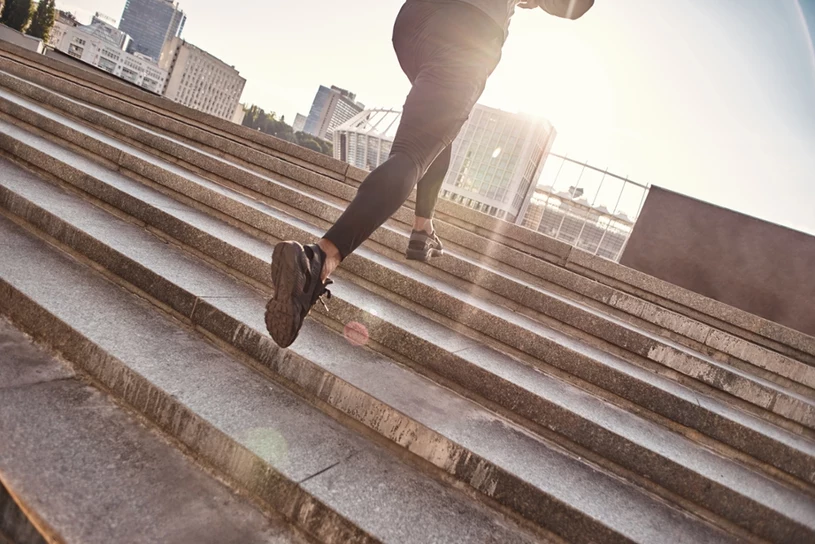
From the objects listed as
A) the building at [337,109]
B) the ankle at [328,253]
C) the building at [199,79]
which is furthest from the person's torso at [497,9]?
the building at [337,109]

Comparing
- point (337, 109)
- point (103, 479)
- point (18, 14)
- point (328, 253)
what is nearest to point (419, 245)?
point (328, 253)

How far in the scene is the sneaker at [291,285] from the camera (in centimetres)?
139

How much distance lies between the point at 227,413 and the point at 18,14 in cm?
5236

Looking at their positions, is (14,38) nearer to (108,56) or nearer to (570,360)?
(570,360)

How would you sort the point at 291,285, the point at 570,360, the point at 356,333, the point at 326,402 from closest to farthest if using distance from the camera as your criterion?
the point at 291,285
the point at 326,402
the point at 356,333
the point at 570,360

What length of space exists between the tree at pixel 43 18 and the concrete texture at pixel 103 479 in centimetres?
5948

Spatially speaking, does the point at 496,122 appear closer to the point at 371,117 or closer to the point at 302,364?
the point at 371,117

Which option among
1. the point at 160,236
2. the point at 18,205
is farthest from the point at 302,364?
the point at 18,205

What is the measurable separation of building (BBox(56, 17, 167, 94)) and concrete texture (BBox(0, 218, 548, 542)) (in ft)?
522

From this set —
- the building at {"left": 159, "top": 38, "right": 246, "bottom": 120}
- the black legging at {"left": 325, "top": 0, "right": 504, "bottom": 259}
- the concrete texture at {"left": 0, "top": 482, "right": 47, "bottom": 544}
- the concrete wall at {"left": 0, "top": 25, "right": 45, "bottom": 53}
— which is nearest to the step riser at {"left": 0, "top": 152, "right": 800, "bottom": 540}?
the black legging at {"left": 325, "top": 0, "right": 504, "bottom": 259}

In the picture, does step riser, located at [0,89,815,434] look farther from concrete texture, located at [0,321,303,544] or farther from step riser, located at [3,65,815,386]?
concrete texture, located at [0,321,303,544]

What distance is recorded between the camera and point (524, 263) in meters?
3.78

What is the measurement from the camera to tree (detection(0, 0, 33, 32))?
3547 cm

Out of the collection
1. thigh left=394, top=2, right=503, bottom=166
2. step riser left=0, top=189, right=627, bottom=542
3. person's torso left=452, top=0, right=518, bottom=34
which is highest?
person's torso left=452, top=0, right=518, bottom=34
